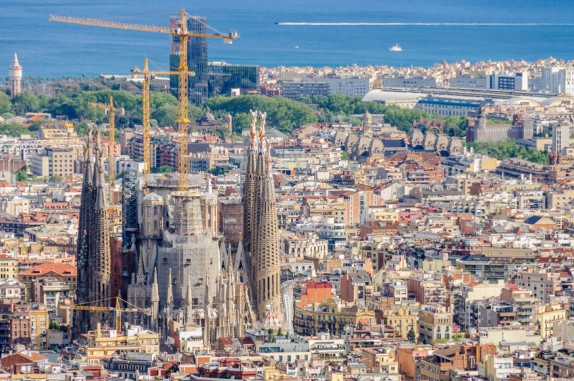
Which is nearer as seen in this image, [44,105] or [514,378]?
[514,378]

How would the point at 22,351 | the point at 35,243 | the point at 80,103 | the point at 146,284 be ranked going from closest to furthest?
the point at 22,351, the point at 146,284, the point at 35,243, the point at 80,103

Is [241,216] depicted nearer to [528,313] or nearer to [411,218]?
[528,313]

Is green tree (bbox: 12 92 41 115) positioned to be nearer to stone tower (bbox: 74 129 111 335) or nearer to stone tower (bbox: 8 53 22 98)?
stone tower (bbox: 8 53 22 98)

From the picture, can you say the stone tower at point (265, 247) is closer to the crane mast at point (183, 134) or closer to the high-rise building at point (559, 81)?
the crane mast at point (183, 134)

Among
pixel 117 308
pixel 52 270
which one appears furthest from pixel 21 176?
pixel 117 308

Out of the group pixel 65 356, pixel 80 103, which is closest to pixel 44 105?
pixel 80 103

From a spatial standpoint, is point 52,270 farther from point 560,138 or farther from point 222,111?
point 222,111

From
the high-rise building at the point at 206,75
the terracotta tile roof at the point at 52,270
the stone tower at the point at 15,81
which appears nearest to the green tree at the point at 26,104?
the stone tower at the point at 15,81

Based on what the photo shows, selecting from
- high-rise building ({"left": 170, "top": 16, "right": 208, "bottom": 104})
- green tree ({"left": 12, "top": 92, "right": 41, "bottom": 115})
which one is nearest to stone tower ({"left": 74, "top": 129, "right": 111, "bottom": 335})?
green tree ({"left": 12, "top": 92, "right": 41, "bottom": 115})
